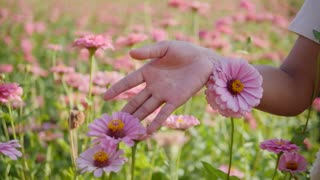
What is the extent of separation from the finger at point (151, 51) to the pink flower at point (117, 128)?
88 mm

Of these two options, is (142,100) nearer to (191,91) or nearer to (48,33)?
(191,91)

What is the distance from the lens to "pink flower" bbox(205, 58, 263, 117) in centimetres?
65

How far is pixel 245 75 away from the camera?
69 centimetres

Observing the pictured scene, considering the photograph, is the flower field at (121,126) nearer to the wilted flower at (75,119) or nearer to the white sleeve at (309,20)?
the wilted flower at (75,119)

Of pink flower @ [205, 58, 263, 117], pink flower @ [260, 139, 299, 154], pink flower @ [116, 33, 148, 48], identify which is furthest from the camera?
pink flower @ [116, 33, 148, 48]

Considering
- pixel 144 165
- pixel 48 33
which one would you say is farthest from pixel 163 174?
pixel 48 33

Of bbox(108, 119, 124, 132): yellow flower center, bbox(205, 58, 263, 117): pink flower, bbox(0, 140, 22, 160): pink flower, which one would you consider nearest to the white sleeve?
bbox(205, 58, 263, 117): pink flower

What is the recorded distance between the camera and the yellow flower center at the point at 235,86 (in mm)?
668

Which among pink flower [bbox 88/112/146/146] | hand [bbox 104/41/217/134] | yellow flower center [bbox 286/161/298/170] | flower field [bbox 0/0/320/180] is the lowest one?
flower field [bbox 0/0/320/180]

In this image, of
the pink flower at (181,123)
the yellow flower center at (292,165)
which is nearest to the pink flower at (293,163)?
the yellow flower center at (292,165)

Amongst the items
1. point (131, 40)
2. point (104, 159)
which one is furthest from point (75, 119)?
point (131, 40)

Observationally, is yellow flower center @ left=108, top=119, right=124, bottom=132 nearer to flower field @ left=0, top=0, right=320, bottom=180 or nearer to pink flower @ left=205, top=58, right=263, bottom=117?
flower field @ left=0, top=0, right=320, bottom=180

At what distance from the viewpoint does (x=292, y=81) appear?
90 centimetres

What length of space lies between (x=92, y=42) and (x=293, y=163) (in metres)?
0.41
